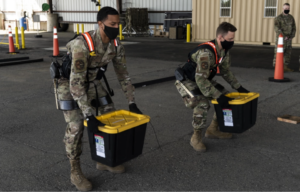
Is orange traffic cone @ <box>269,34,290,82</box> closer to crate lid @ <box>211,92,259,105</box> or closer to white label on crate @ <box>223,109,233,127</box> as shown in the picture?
crate lid @ <box>211,92,259,105</box>

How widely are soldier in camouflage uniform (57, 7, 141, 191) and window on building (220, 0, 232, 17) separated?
1549 cm

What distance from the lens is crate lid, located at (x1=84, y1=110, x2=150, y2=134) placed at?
3.07 meters

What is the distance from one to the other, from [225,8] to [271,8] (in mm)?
2328

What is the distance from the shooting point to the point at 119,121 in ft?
Result: 10.8

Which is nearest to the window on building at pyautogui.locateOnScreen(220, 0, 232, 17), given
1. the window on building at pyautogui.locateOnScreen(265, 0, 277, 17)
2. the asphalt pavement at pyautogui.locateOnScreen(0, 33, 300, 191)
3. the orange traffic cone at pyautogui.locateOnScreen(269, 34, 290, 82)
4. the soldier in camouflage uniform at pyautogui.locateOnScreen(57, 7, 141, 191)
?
the window on building at pyautogui.locateOnScreen(265, 0, 277, 17)

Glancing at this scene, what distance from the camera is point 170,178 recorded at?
3.56 metres

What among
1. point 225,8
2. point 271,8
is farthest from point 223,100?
point 225,8

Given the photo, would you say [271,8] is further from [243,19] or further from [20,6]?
[20,6]

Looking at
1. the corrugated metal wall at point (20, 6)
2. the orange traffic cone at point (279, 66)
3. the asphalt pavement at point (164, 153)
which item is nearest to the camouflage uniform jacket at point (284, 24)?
the orange traffic cone at point (279, 66)

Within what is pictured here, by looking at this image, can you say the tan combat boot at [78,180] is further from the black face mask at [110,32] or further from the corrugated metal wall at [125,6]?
the corrugated metal wall at [125,6]

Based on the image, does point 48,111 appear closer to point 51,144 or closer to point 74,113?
point 51,144

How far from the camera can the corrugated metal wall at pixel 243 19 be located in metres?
16.7

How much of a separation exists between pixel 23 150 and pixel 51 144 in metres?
0.36

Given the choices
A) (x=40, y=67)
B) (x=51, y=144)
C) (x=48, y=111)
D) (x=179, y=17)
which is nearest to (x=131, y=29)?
(x=179, y=17)
